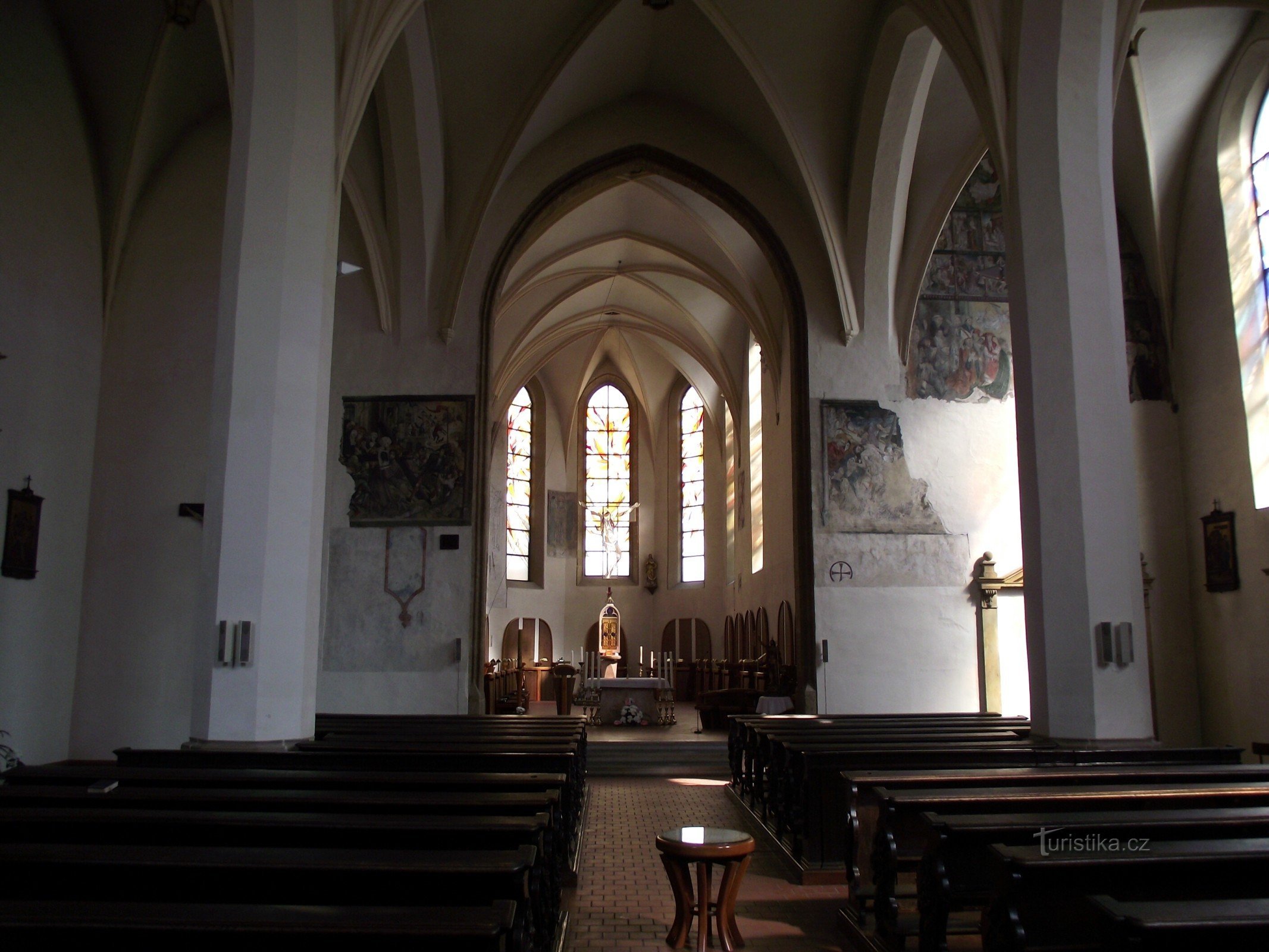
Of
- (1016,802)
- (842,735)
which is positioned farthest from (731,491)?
(1016,802)

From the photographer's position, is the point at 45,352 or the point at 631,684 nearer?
the point at 45,352

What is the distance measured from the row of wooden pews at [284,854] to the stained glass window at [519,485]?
64.6ft

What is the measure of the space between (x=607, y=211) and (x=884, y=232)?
5.87 meters

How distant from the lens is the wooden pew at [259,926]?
94.8 inches

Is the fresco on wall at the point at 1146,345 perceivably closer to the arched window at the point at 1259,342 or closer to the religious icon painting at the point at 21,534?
the arched window at the point at 1259,342

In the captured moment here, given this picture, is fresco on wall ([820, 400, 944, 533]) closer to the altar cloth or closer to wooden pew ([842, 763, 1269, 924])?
the altar cloth

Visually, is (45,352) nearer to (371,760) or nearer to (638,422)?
(371,760)

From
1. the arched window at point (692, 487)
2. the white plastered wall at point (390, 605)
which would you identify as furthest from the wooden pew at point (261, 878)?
the arched window at point (692, 487)

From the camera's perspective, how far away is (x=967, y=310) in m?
14.9

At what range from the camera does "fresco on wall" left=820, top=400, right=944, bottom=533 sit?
14.1 m

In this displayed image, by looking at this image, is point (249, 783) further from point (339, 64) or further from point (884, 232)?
point (884, 232)

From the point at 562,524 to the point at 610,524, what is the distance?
127cm

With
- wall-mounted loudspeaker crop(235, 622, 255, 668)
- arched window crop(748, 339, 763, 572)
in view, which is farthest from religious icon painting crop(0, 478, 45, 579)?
arched window crop(748, 339, 763, 572)

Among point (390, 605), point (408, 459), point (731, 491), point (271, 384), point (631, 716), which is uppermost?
point (731, 491)
